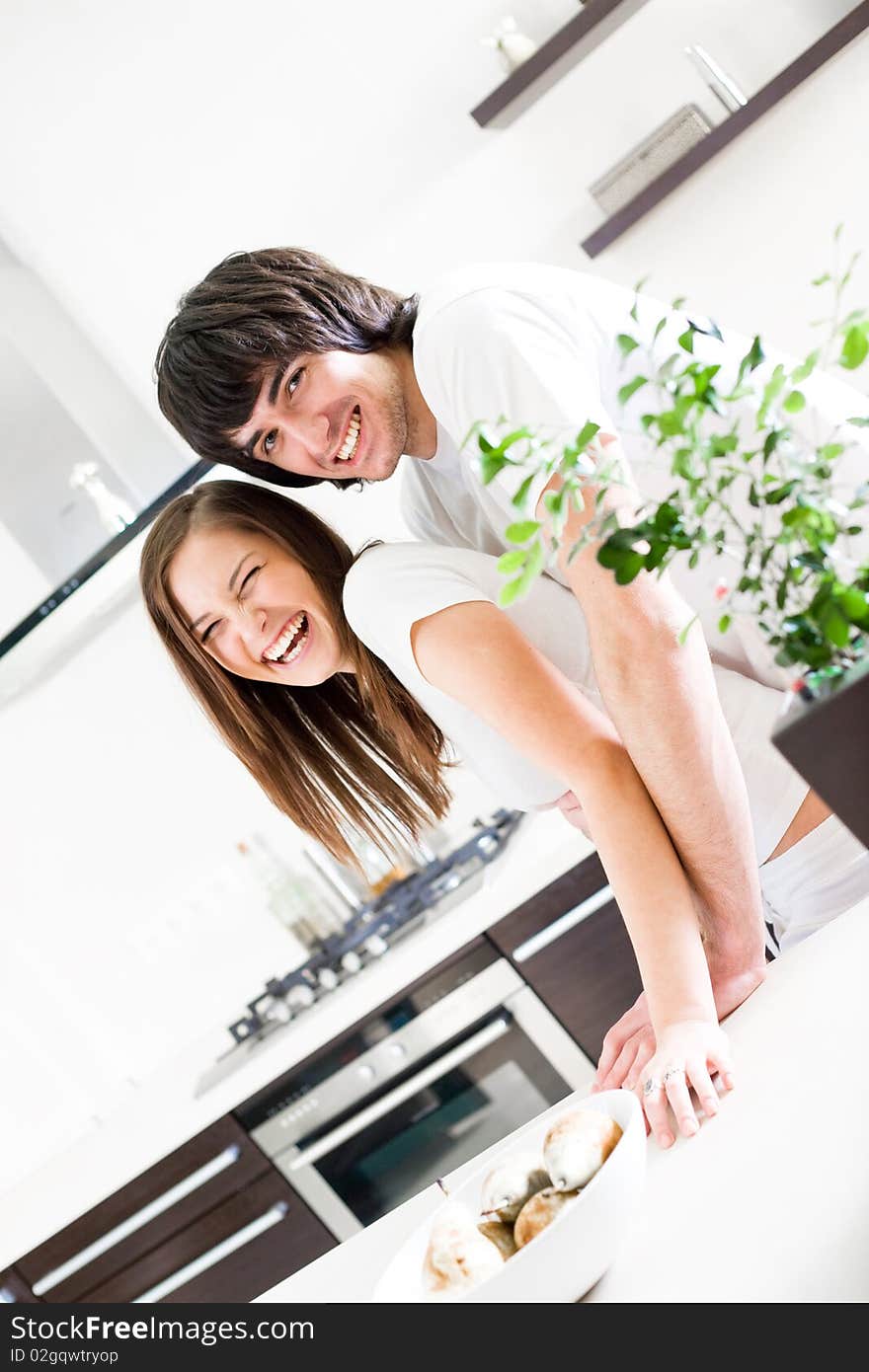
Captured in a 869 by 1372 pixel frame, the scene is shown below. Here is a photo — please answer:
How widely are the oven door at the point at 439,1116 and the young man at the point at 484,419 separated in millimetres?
1204

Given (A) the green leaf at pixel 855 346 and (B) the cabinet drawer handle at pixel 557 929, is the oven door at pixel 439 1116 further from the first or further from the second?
(A) the green leaf at pixel 855 346

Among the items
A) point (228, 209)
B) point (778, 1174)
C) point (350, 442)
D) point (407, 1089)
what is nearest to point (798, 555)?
point (778, 1174)

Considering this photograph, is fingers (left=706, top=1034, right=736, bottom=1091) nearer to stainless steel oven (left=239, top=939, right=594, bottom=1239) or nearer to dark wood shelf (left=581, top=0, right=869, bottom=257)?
stainless steel oven (left=239, top=939, right=594, bottom=1239)

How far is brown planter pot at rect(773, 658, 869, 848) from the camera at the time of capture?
1.92 ft

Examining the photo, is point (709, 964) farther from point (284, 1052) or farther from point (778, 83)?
point (778, 83)

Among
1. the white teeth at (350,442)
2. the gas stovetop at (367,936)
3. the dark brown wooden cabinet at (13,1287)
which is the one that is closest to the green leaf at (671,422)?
the white teeth at (350,442)

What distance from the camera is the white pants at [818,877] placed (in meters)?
1.25

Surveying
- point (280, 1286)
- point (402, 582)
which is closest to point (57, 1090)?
point (280, 1286)

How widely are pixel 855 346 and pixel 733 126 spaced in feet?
7.41

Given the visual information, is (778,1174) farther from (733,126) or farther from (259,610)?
(733,126)

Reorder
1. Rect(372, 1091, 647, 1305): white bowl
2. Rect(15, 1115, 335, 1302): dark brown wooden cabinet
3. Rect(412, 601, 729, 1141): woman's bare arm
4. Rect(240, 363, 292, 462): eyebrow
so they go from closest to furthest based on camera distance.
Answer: Rect(372, 1091, 647, 1305): white bowl → Rect(412, 601, 729, 1141): woman's bare arm → Rect(240, 363, 292, 462): eyebrow → Rect(15, 1115, 335, 1302): dark brown wooden cabinet

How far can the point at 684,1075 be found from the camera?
0.97 m

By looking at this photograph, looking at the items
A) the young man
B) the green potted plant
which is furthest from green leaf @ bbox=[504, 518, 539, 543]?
the young man

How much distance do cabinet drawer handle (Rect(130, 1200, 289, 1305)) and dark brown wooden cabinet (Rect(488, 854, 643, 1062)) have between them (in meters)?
0.72
